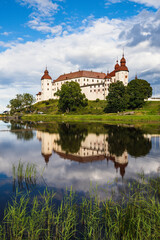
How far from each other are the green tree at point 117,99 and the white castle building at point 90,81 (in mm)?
30554

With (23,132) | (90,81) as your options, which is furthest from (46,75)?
(23,132)

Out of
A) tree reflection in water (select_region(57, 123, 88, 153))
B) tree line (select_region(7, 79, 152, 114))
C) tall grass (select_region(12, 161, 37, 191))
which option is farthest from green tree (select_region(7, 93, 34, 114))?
tall grass (select_region(12, 161, 37, 191))

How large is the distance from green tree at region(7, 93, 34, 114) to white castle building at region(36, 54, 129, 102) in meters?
22.7

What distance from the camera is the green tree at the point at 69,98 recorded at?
3642 inches

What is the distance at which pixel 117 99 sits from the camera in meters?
76.6

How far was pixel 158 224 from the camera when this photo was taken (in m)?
6.26

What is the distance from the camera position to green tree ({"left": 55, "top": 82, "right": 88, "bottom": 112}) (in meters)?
92.5

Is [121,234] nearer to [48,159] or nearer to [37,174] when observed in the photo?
[37,174]

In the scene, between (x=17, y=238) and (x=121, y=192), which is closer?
(x=17, y=238)

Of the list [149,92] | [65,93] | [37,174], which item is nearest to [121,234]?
[37,174]

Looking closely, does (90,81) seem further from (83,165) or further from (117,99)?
(83,165)

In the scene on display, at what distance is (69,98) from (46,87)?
6631 centimetres

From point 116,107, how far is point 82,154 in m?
59.8

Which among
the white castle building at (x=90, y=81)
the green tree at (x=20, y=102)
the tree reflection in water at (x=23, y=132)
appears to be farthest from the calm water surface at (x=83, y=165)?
the green tree at (x=20, y=102)
